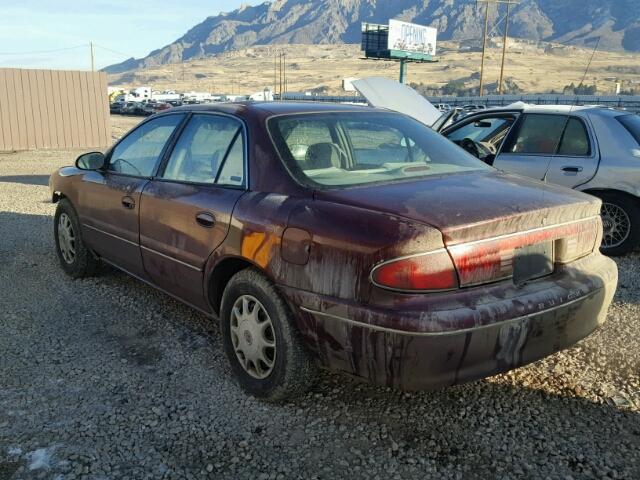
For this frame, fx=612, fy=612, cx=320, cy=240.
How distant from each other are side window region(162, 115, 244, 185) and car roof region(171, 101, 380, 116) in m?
0.07

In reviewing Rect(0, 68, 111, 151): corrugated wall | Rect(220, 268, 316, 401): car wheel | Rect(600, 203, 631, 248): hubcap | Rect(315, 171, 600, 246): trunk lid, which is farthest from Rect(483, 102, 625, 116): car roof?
Rect(0, 68, 111, 151): corrugated wall

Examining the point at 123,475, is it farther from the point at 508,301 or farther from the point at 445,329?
the point at 508,301

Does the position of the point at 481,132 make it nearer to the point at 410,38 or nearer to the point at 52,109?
the point at 52,109

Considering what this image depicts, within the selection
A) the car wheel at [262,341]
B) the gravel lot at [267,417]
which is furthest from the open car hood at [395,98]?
the car wheel at [262,341]

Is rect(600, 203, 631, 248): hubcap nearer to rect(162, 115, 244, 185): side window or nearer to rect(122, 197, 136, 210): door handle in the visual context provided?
rect(162, 115, 244, 185): side window

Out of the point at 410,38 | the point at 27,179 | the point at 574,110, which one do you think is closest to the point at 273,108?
the point at 574,110

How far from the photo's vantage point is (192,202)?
11.9ft

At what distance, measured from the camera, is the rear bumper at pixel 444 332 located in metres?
2.57

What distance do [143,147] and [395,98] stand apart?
7972mm

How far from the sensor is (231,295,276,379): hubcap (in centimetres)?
319

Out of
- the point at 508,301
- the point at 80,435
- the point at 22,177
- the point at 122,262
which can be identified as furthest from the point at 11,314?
the point at 22,177

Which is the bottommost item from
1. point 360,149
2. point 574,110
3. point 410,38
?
point 360,149

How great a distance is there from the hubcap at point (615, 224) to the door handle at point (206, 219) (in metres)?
4.40

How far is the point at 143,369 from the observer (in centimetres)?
371
